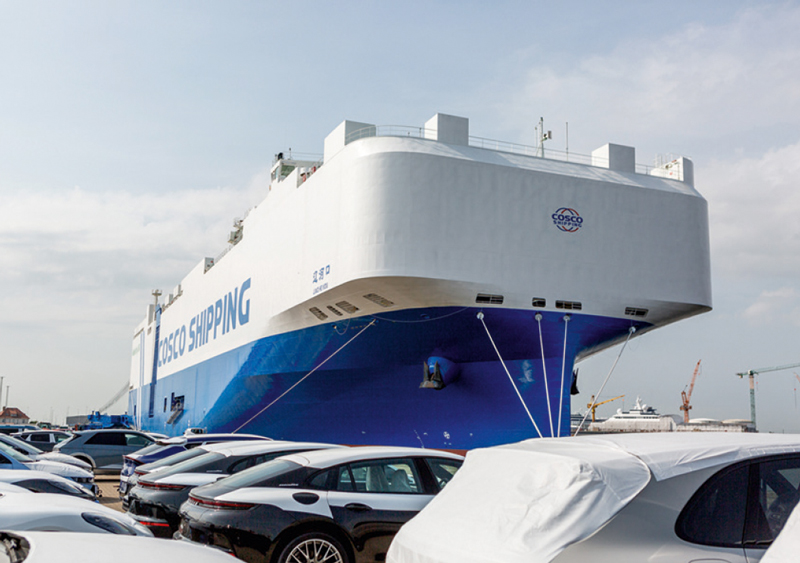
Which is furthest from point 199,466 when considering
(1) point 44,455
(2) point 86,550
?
(1) point 44,455

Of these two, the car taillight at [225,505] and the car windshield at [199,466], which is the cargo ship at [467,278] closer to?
the car windshield at [199,466]

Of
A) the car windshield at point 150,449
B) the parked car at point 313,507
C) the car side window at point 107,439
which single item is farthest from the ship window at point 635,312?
the car side window at point 107,439

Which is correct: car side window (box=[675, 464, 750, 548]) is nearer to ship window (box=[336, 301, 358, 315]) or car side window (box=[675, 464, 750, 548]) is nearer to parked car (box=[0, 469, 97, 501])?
parked car (box=[0, 469, 97, 501])

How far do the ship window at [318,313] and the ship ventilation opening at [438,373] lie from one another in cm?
310

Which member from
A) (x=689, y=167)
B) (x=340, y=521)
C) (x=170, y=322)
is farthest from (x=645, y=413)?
(x=340, y=521)

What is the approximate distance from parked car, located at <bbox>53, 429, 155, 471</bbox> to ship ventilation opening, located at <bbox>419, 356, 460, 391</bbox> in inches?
339

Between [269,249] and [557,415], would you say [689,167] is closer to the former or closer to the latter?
[557,415]

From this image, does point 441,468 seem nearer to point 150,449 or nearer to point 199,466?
point 199,466

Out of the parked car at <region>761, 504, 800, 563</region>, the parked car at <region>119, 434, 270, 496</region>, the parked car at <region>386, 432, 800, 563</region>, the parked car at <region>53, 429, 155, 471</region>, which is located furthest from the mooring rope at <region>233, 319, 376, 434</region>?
the parked car at <region>761, 504, 800, 563</region>

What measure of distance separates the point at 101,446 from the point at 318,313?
24.6 ft

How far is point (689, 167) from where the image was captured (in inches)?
801

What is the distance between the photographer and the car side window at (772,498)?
350cm

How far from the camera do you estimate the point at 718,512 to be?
346 centimetres

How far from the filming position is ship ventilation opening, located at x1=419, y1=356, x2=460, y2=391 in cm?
1759
